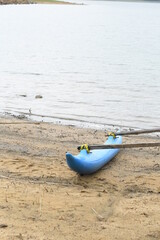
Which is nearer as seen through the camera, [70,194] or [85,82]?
[70,194]

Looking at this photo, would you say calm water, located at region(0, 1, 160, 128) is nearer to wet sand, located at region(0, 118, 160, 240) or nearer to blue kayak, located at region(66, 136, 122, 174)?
wet sand, located at region(0, 118, 160, 240)

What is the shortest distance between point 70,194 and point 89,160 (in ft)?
4.09

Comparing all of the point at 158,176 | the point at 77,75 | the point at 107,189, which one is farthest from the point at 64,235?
the point at 77,75

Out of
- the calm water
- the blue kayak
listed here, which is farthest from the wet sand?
the calm water

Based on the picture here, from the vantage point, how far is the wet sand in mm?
6516

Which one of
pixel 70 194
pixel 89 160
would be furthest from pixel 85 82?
pixel 70 194

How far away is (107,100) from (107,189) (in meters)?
9.01

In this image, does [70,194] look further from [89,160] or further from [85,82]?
[85,82]

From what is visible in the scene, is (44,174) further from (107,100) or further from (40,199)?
(107,100)

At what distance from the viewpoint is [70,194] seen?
25.4 ft

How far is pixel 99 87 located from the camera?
64.0 feet

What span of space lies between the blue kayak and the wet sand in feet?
0.45

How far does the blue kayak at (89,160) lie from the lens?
327 inches

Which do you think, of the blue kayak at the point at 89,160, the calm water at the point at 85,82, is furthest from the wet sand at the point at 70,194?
the calm water at the point at 85,82
